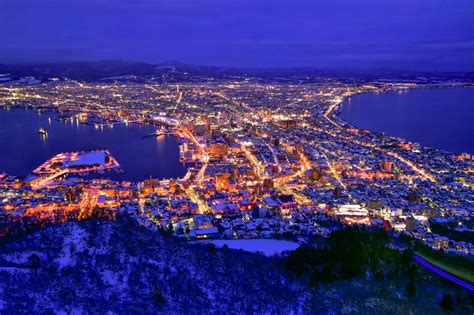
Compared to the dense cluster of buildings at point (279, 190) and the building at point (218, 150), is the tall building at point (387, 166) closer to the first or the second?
the dense cluster of buildings at point (279, 190)

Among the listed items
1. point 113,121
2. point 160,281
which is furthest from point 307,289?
point 113,121

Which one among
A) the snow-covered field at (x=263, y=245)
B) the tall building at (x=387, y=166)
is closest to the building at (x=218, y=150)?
the tall building at (x=387, y=166)

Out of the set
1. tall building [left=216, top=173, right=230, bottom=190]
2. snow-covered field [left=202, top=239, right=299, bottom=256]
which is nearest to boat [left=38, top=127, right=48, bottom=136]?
tall building [left=216, top=173, right=230, bottom=190]

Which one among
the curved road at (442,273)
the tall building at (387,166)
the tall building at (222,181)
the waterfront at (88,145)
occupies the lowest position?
the waterfront at (88,145)

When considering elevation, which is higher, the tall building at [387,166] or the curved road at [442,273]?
the curved road at [442,273]

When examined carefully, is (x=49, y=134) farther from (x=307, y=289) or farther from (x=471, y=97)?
(x=471, y=97)

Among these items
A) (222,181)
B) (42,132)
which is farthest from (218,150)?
(42,132)
